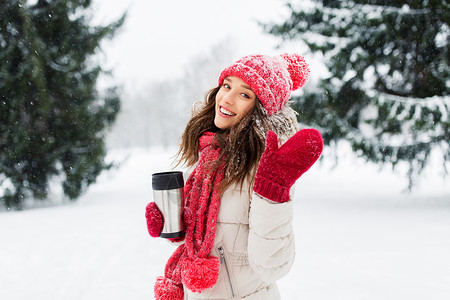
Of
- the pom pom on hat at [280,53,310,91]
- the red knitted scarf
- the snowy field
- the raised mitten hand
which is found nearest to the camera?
the raised mitten hand

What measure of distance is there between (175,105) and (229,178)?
144ft

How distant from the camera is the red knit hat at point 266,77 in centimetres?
154

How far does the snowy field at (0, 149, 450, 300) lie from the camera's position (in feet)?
13.1

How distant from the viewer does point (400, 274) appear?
170 inches

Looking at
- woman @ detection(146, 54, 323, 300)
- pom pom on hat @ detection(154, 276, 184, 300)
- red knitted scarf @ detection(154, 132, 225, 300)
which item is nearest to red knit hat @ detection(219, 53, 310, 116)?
woman @ detection(146, 54, 323, 300)

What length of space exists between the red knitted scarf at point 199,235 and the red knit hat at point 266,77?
12.3 inches

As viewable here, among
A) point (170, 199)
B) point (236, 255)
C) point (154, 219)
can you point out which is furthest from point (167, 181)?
point (236, 255)

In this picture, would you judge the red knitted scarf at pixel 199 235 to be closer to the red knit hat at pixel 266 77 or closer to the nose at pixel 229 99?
the nose at pixel 229 99

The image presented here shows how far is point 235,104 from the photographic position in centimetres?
159

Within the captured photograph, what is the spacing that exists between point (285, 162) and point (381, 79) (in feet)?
25.9

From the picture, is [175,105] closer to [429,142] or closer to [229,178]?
[429,142]

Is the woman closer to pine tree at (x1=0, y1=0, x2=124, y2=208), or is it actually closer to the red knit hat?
the red knit hat

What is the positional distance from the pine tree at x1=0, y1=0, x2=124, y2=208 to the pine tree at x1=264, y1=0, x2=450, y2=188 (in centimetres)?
563

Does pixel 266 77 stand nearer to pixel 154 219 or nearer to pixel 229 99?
pixel 229 99
